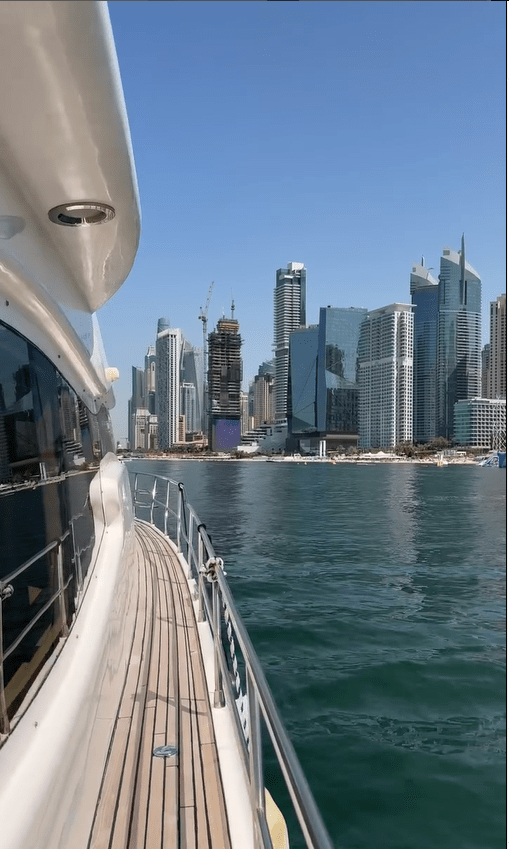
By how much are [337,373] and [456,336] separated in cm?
2256

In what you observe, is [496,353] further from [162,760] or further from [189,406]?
[162,760]

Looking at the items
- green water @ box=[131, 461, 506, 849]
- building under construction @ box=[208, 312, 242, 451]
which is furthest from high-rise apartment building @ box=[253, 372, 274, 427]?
green water @ box=[131, 461, 506, 849]

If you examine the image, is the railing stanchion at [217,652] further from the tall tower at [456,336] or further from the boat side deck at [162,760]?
the tall tower at [456,336]

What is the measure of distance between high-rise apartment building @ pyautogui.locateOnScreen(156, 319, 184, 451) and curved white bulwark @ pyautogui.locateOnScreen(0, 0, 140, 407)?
101 meters

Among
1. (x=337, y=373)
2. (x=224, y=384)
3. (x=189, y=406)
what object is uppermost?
(x=337, y=373)

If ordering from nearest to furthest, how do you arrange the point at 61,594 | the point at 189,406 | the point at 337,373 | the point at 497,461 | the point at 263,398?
the point at 61,594, the point at 497,461, the point at 337,373, the point at 189,406, the point at 263,398

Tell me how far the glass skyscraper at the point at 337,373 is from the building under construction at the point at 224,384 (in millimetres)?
16511

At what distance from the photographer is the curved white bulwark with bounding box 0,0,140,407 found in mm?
906

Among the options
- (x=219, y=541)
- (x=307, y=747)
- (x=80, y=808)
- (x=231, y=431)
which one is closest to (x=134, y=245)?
(x=80, y=808)

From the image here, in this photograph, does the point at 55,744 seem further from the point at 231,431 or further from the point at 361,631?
the point at 231,431

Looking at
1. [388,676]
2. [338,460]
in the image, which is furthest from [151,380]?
[388,676]

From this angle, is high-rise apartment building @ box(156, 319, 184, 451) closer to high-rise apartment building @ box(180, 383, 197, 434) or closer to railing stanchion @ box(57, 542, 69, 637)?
high-rise apartment building @ box(180, 383, 197, 434)

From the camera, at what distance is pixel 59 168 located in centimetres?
137

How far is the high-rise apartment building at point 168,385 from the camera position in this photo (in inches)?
4171
